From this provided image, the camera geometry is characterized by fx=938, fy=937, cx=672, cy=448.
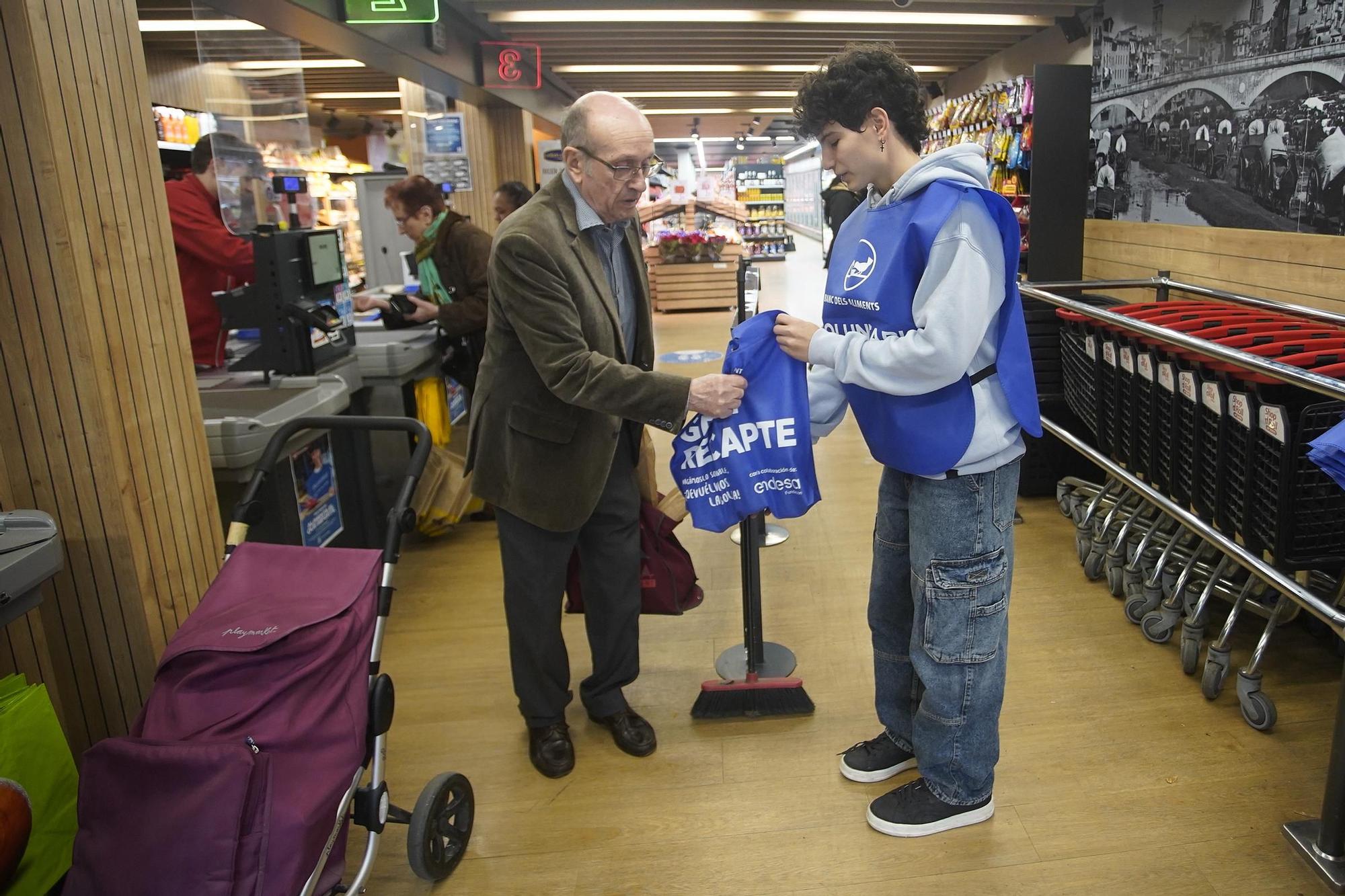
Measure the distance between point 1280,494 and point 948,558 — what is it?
41.1 inches

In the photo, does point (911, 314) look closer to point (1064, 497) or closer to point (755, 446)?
point (755, 446)

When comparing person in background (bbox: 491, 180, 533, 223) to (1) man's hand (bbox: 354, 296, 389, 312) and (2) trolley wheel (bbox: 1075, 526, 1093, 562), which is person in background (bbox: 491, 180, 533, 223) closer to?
(1) man's hand (bbox: 354, 296, 389, 312)

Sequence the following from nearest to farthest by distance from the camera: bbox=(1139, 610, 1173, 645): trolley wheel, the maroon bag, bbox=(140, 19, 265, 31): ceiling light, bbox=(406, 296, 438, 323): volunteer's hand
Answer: the maroon bag, bbox=(1139, 610, 1173, 645): trolley wheel, bbox=(406, 296, 438, 323): volunteer's hand, bbox=(140, 19, 265, 31): ceiling light

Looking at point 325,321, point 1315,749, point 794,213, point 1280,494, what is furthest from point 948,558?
point 794,213

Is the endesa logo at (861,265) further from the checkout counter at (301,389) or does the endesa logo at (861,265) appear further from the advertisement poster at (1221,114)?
the advertisement poster at (1221,114)

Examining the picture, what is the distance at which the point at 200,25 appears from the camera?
5.70 m

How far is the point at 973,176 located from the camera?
192 centimetres

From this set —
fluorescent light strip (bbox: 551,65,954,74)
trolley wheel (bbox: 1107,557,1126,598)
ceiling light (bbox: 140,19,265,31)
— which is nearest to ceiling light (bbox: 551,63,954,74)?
fluorescent light strip (bbox: 551,65,954,74)

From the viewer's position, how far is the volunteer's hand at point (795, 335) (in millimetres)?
2141

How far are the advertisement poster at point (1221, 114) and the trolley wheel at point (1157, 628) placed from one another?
1.91 metres

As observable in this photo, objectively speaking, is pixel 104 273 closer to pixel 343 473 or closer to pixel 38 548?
pixel 38 548

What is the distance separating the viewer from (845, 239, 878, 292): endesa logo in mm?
1974

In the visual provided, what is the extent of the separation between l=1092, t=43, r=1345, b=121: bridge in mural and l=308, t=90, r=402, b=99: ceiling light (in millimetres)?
8932

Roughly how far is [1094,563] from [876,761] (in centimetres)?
170
